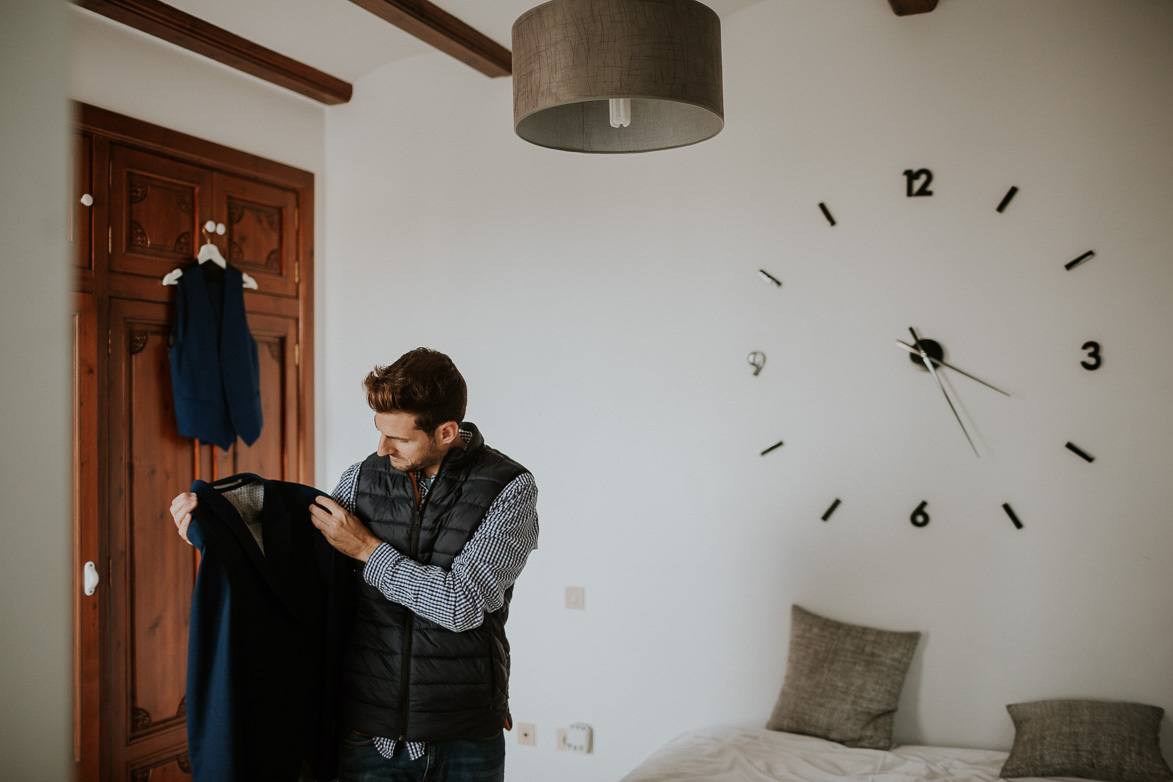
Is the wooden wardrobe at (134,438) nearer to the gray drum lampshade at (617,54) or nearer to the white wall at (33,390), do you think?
the gray drum lampshade at (617,54)

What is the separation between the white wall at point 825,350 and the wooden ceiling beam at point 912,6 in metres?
0.05

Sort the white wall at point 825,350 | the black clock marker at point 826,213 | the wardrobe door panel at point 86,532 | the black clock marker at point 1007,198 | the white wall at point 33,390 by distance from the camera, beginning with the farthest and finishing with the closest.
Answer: the black clock marker at point 826,213 → the wardrobe door panel at point 86,532 → the black clock marker at point 1007,198 → the white wall at point 825,350 → the white wall at point 33,390

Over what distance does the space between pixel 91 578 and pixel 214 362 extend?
0.80 metres

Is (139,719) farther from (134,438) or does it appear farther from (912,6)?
(912,6)

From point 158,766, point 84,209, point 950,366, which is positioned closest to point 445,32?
point 84,209

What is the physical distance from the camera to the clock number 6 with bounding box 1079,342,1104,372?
93.8 inches

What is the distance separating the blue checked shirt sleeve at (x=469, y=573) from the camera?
1.56 m

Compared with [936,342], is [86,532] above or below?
below

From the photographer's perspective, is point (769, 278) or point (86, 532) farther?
point (769, 278)

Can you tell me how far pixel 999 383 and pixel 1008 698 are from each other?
36.6 inches

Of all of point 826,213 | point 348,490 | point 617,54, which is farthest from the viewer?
point 826,213

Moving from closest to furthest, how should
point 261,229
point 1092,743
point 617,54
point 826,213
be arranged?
point 617,54
point 1092,743
point 826,213
point 261,229

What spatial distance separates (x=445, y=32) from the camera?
2.77 metres

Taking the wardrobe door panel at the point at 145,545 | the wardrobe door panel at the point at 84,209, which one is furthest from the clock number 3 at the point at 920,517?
the wardrobe door panel at the point at 84,209
